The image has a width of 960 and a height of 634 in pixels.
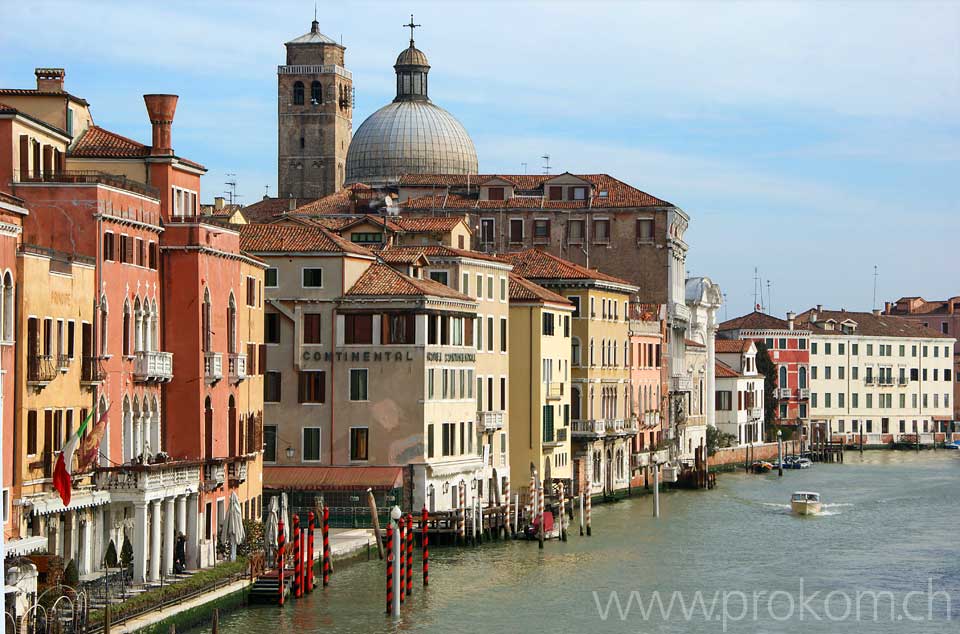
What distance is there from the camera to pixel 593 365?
197 ft

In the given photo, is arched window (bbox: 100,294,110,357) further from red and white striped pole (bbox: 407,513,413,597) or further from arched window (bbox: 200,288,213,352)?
red and white striped pole (bbox: 407,513,413,597)

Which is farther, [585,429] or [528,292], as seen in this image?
[585,429]

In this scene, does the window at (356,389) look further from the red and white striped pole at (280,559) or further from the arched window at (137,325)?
the arched window at (137,325)

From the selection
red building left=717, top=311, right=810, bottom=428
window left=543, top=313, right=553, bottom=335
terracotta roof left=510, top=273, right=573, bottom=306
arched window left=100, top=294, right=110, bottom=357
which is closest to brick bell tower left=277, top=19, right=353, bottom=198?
red building left=717, top=311, right=810, bottom=428

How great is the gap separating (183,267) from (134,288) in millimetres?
1908

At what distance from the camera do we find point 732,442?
280 ft

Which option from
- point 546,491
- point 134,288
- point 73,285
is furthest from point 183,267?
point 546,491

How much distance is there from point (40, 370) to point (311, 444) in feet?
56.1

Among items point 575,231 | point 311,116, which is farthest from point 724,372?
point 311,116

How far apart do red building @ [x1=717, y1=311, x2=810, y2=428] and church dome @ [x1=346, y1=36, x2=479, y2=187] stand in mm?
23515

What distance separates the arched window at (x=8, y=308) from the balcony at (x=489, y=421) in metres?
23.5

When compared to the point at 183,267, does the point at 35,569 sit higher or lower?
lower

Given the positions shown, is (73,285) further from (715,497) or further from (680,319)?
(680,319)

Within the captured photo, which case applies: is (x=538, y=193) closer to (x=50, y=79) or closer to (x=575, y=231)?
(x=575, y=231)
